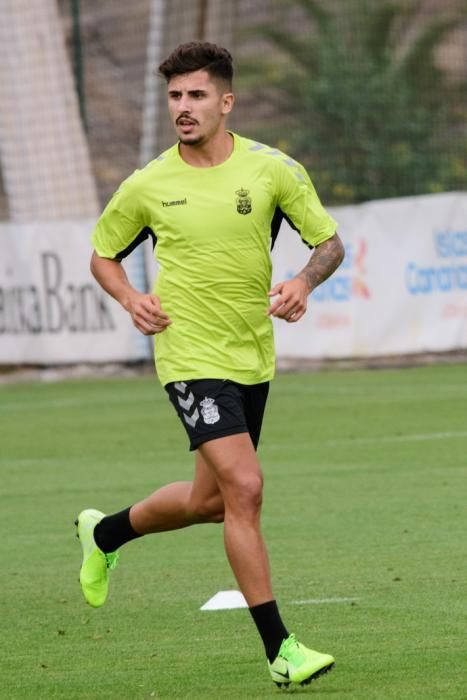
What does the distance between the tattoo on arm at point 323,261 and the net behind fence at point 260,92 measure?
18.2 meters

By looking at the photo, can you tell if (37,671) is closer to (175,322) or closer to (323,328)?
(175,322)

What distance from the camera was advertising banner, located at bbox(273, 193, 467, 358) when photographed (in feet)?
71.8

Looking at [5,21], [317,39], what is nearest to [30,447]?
[5,21]

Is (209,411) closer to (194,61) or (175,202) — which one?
(175,202)

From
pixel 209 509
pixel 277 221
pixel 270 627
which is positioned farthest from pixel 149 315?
pixel 270 627

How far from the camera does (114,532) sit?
7.74 meters

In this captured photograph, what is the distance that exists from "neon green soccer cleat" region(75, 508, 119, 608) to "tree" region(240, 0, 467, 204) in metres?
25.7

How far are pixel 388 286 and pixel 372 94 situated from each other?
47.5 ft

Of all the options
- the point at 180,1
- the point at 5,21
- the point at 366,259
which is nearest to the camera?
the point at 366,259

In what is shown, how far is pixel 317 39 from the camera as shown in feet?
124

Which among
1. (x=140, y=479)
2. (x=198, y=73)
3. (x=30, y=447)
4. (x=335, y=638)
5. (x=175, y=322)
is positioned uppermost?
(x=198, y=73)

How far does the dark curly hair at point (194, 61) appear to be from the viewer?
6.89m

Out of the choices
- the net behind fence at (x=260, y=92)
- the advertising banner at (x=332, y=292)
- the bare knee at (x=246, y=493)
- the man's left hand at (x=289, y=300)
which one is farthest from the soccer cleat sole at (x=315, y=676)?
the net behind fence at (x=260, y=92)

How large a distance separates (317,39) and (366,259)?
55.2 feet
